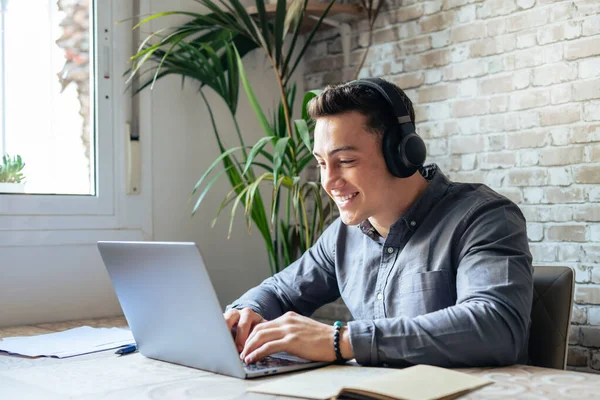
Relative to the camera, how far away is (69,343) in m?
1.72

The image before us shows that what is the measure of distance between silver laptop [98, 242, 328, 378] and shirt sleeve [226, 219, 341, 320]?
1.65 feet

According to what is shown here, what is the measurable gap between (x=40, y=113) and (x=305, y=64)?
141 centimetres

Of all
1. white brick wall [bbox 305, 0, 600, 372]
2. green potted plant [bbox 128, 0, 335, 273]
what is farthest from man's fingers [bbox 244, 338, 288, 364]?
white brick wall [bbox 305, 0, 600, 372]

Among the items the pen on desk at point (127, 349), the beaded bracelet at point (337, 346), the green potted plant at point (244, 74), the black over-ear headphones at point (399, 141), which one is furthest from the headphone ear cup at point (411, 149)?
the green potted plant at point (244, 74)

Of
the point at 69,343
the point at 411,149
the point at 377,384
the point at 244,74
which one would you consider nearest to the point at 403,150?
the point at 411,149

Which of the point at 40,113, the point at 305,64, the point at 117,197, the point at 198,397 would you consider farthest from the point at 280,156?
the point at 198,397

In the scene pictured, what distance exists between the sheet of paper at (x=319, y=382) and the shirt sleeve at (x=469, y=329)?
0.05 m

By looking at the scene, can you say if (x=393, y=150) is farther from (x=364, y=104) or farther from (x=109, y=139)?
(x=109, y=139)

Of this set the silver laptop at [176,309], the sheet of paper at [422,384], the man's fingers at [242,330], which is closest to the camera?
the sheet of paper at [422,384]

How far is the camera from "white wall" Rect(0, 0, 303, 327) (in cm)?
249

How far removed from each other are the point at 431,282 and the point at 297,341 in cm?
41

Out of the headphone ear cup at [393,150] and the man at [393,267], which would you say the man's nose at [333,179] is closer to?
the man at [393,267]

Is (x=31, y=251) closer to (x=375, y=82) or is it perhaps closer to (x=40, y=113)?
(x=40, y=113)

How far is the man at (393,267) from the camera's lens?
1310 millimetres
